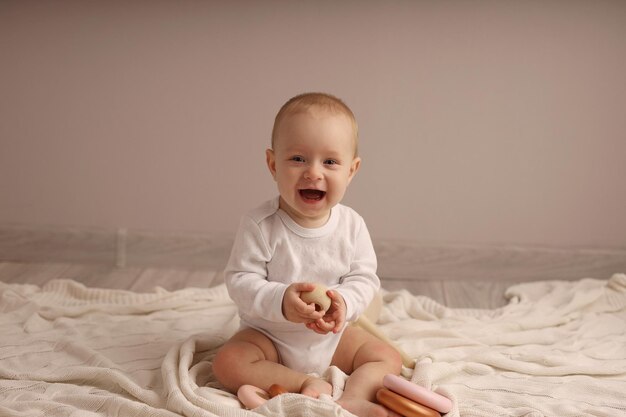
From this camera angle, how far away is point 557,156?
2236 mm

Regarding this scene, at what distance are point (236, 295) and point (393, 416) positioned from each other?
317 millimetres

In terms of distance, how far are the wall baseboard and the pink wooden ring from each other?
925mm

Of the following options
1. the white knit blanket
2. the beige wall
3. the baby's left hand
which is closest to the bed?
the white knit blanket

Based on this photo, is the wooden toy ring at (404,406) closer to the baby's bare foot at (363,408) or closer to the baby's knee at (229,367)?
the baby's bare foot at (363,408)

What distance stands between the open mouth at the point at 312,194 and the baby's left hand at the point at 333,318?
0.50 ft

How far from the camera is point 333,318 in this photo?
4.51 feet

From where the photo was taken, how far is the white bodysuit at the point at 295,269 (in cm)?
144

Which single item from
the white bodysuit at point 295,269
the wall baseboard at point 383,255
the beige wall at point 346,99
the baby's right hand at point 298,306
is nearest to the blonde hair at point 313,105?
the white bodysuit at point 295,269

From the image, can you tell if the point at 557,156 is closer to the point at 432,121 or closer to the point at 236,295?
the point at 432,121

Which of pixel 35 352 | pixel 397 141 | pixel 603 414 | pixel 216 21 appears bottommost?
pixel 35 352

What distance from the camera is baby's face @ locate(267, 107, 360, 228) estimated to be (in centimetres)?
139

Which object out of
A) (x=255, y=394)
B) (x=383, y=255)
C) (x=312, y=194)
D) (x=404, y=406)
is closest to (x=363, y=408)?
(x=404, y=406)

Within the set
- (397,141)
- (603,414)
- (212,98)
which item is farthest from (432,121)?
(603,414)

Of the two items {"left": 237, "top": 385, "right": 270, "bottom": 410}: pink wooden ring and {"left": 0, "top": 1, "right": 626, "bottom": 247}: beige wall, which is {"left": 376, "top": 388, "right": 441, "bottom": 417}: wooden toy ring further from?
{"left": 0, "top": 1, "right": 626, "bottom": 247}: beige wall
